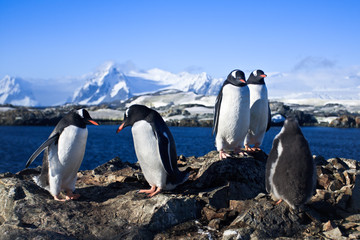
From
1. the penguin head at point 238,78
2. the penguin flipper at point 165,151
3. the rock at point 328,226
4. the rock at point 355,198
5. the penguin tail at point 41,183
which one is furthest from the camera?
the penguin head at point 238,78

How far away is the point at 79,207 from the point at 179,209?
1278mm

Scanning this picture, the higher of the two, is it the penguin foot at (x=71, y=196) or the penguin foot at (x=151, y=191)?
the penguin foot at (x=151, y=191)

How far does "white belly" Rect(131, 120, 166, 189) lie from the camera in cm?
495

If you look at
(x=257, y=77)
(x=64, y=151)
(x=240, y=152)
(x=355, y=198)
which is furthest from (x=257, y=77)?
(x=64, y=151)

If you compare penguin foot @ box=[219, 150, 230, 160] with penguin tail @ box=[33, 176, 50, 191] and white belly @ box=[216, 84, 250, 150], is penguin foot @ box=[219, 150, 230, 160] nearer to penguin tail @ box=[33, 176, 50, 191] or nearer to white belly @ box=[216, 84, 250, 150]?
white belly @ box=[216, 84, 250, 150]

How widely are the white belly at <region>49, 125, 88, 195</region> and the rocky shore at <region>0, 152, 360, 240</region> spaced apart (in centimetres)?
26

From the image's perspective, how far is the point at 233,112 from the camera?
5.76m

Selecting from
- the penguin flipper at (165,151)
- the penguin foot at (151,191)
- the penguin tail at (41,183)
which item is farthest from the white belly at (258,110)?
the penguin tail at (41,183)

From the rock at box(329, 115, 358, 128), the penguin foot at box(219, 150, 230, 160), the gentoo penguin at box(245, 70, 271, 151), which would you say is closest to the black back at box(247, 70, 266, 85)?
the gentoo penguin at box(245, 70, 271, 151)

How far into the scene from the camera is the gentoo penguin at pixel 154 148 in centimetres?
494

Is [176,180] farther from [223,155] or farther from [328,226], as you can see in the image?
[328,226]

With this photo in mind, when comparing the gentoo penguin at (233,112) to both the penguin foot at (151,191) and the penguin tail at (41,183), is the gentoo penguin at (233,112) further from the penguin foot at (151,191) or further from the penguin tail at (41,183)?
the penguin tail at (41,183)

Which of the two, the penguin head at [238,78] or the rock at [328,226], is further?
the penguin head at [238,78]

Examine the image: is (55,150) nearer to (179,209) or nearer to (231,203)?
(179,209)
